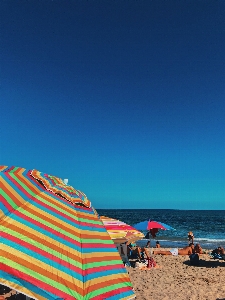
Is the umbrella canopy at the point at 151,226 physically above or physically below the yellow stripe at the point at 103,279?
below

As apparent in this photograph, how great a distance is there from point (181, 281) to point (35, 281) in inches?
414

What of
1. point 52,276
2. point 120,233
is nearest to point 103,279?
point 52,276

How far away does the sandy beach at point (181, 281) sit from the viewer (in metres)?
9.40

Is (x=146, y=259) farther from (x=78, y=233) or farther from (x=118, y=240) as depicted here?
(x=78, y=233)

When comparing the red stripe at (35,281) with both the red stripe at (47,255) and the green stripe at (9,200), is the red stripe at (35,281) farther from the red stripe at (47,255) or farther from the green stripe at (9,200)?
the green stripe at (9,200)

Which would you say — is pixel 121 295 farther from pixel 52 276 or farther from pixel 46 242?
pixel 46 242

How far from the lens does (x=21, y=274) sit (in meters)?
1.95

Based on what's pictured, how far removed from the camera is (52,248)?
228 centimetres

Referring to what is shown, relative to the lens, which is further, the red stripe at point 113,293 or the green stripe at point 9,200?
the green stripe at point 9,200

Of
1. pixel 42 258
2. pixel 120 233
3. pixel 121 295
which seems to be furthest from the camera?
pixel 120 233

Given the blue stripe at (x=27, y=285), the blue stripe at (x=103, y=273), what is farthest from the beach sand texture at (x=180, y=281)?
the blue stripe at (x=27, y=285)

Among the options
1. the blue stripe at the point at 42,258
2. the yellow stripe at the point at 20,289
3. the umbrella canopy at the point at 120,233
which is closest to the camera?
the yellow stripe at the point at 20,289

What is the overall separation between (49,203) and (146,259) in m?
12.4

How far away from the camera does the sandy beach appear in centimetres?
940
